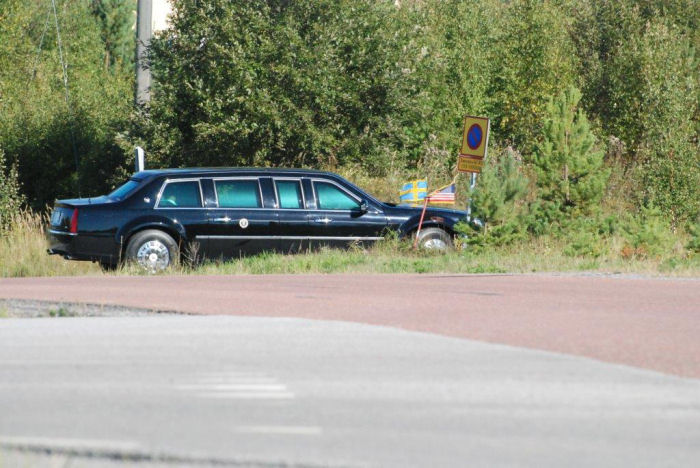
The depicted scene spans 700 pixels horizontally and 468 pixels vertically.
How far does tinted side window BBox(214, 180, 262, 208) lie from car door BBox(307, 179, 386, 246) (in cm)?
86

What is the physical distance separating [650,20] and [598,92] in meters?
3.47

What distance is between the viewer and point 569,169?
18.7m

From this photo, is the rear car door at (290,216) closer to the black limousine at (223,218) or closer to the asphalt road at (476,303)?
the black limousine at (223,218)

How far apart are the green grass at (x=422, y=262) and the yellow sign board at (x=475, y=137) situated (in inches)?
75.8

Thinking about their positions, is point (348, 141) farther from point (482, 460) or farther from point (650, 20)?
point (482, 460)

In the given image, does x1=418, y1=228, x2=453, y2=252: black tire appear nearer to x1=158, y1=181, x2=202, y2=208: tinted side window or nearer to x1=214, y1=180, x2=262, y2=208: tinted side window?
x1=214, y1=180, x2=262, y2=208: tinted side window

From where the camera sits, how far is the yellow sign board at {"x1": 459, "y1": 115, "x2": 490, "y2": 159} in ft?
62.4

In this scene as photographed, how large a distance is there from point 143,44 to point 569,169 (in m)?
11.3

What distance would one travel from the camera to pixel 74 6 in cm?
6309

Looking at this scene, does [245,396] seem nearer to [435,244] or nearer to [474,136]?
[435,244]

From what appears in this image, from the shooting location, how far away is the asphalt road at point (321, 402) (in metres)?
5.59

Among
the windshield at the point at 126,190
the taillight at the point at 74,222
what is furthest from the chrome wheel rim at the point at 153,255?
the taillight at the point at 74,222

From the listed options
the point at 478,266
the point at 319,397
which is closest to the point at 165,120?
the point at 478,266

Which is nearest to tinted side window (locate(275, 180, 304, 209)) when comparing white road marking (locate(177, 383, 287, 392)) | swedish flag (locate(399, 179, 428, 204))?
swedish flag (locate(399, 179, 428, 204))
